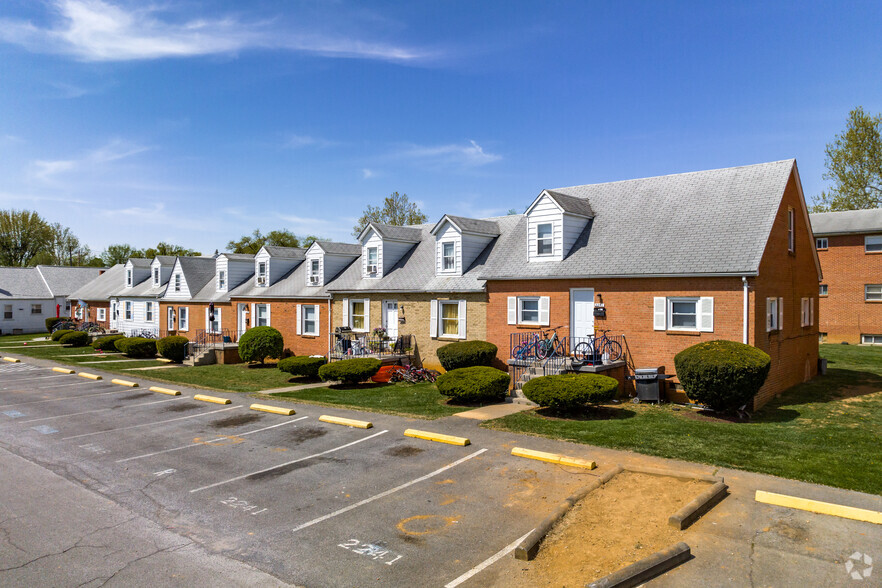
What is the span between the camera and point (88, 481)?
37.6 ft

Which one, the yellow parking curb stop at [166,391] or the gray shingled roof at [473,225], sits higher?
the gray shingled roof at [473,225]

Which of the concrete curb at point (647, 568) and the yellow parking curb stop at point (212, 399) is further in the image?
the yellow parking curb stop at point (212, 399)

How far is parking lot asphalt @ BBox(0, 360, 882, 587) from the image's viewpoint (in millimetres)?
7441

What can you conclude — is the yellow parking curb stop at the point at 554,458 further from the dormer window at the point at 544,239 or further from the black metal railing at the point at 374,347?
the black metal railing at the point at 374,347

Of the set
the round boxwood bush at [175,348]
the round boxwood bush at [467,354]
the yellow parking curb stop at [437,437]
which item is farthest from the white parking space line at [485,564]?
the round boxwood bush at [175,348]

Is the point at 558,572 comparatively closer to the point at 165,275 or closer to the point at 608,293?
the point at 608,293

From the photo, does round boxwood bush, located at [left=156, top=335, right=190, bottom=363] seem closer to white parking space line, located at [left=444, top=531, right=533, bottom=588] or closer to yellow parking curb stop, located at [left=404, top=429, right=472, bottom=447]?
yellow parking curb stop, located at [left=404, top=429, right=472, bottom=447]

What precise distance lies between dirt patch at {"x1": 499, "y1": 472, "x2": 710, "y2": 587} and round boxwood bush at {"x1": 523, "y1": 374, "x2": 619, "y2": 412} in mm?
4715

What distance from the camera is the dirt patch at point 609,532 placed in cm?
718

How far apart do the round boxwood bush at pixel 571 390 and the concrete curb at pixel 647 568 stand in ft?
25.5

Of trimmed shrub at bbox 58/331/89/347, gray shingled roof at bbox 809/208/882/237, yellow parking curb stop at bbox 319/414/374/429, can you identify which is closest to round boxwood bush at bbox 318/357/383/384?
yellow parking curb stop at bbox 319/414/374/429

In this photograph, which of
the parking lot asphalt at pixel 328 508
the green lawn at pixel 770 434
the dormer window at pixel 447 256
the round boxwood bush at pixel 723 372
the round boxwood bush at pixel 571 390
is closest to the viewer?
the parking lot asphalt at pixel 328 508

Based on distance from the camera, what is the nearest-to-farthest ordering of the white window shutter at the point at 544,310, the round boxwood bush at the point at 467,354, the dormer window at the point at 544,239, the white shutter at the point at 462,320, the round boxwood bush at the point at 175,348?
the white window shutter at the point at 544,310, the round boxwood bush at the point at 467,354, the dormer window at the point at 544,239, the white shutter at the point at 462,320, the round boxwood bush at the point at 175,348

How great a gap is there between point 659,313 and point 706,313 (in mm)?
1429
